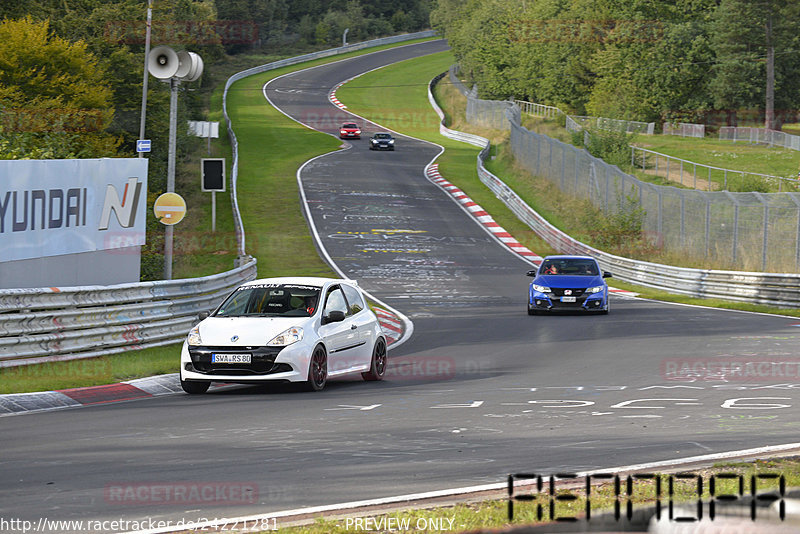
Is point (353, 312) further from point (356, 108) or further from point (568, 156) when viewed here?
point (356, 108)

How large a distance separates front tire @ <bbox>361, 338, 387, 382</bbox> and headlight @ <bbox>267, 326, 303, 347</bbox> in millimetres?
1880

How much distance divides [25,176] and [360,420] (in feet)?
27.0

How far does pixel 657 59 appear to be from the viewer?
94.7 m

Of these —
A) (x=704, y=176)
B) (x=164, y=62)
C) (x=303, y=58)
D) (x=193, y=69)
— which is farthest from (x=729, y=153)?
(x=303, y=58)

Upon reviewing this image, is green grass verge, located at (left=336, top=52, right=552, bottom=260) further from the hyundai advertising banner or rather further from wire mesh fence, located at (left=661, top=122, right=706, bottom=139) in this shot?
the hyundai advertising banner

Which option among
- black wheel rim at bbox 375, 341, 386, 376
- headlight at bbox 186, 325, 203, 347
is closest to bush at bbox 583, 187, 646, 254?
black wheel rim at bbox 375, 341, 386, 376

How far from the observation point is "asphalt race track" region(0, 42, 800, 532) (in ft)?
25.3

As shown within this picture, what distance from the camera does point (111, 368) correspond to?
15.5m

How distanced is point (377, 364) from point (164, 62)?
8.28 metres

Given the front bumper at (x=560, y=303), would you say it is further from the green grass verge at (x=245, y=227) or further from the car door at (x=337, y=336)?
the car door at (x=337, y=336)

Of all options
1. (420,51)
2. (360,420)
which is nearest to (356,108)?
(420,51)

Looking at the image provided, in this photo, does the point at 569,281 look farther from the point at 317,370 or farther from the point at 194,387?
the point at 194,387

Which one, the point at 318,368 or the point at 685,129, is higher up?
the point at 685,129

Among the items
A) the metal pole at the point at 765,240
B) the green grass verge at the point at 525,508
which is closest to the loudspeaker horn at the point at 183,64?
the green grass verge at the point at 525,508
